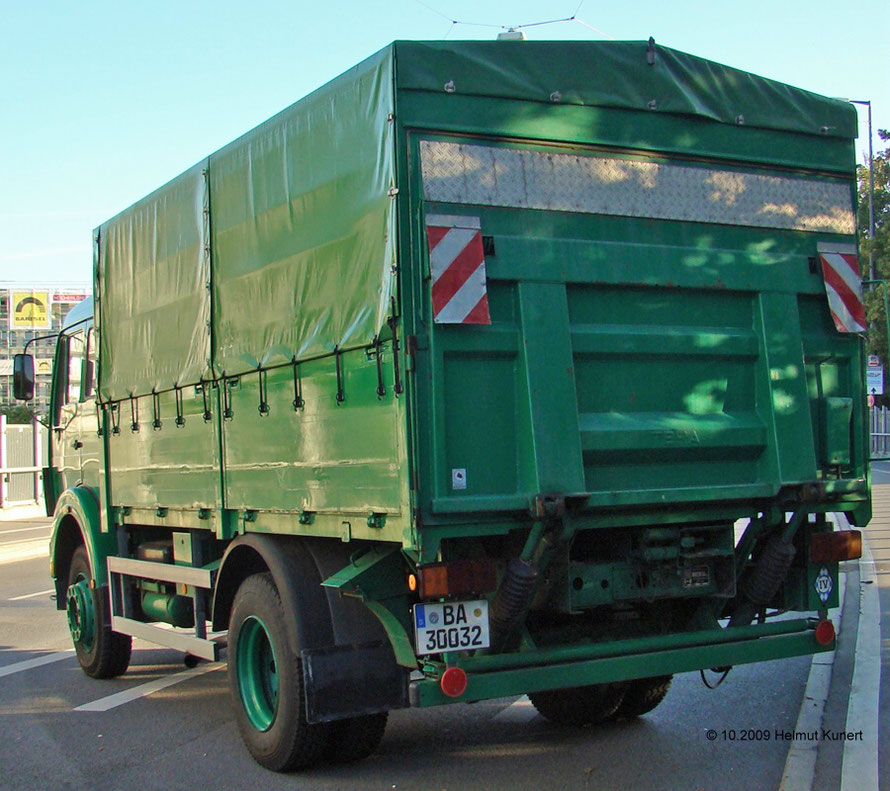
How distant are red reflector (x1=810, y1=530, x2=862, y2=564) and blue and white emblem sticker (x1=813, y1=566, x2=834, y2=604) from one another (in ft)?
0.33

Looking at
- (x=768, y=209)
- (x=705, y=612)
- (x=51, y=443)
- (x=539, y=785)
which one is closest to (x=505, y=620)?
(x=539, y=785)

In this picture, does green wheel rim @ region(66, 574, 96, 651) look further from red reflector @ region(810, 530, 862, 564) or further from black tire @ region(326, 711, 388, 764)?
red reflector @ region(810, 530, 862, 564)

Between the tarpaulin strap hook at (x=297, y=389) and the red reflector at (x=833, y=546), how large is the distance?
9.26 feet

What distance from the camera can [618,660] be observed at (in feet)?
17.4

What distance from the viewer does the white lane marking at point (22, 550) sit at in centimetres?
1875

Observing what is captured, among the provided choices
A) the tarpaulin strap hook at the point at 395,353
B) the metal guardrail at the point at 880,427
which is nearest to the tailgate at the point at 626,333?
the tarpaulin strap hook at the point at 395,353

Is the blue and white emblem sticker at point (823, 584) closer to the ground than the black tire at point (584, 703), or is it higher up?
higher up

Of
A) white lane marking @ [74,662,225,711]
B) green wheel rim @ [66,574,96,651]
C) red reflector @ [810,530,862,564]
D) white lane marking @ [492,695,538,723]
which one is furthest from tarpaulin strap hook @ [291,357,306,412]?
green wheel rim @ [66,574,96,651]

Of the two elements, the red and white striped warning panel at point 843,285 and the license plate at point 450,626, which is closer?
the license plate at point 450,626

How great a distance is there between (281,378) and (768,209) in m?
2.78

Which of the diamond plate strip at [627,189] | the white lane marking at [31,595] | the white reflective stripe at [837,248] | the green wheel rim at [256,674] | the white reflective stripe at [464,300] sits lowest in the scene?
the white lane marking at [31,595]

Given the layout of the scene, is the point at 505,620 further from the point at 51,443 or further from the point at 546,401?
the point at 51,443

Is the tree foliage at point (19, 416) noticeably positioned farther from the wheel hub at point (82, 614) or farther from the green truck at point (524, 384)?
the green truck at point (524, 384)

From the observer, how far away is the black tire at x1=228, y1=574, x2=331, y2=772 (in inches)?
221
